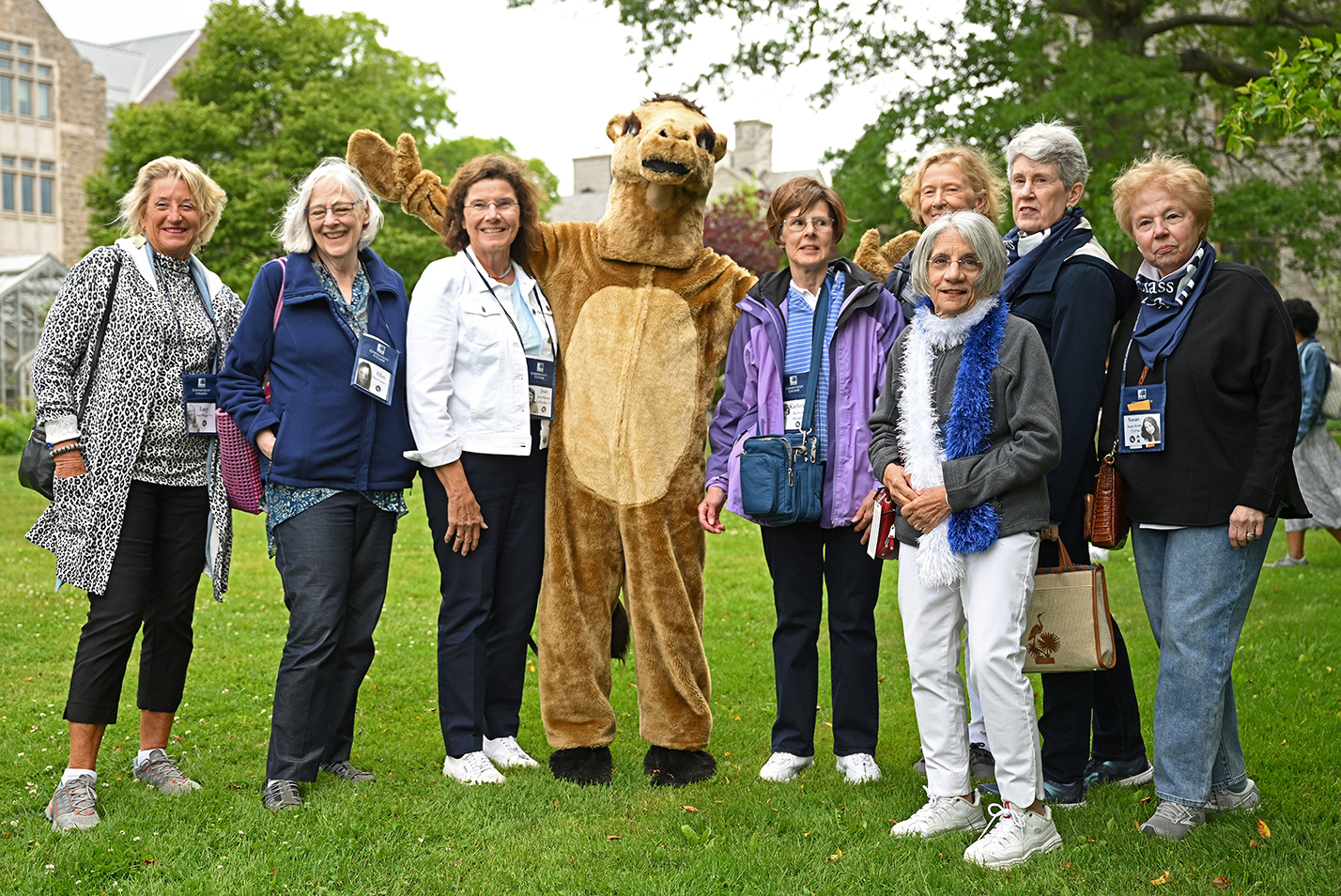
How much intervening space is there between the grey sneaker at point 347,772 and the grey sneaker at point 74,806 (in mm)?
897

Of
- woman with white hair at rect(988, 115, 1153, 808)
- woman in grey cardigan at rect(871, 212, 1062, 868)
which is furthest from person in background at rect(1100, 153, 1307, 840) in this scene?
woman in grey cardigan at rect(871, 212, 1062, 868)

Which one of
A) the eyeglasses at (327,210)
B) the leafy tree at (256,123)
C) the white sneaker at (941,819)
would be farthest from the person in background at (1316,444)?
the leafy tree at (256,123)

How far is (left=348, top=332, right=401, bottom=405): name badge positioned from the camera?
14.8 ft

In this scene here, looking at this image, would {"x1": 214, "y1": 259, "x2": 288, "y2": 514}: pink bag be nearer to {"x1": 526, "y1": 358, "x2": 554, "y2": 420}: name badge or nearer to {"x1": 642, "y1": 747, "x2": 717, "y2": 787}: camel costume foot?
{"x1": 526, "y1": 358, "x2": 554, "y2": 420}: name badge

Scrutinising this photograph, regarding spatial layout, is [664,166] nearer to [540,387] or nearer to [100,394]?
[540,387]

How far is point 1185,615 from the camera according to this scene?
13.0 feet

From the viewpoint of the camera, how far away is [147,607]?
4.66 meters

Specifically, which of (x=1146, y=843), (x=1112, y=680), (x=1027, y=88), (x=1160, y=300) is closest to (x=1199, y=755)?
(x=1146, y=843)

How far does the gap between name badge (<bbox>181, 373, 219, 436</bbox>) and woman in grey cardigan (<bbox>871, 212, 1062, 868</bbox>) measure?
8.65 ft

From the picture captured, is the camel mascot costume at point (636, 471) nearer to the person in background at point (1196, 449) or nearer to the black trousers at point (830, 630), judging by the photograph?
the black trousers at point (830, 630)

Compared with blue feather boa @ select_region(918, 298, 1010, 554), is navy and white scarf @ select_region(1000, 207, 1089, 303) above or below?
above

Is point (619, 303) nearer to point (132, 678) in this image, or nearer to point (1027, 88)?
point (132, 678)

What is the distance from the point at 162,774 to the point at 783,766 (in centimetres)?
253

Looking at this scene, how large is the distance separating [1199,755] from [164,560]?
3.96 metres
